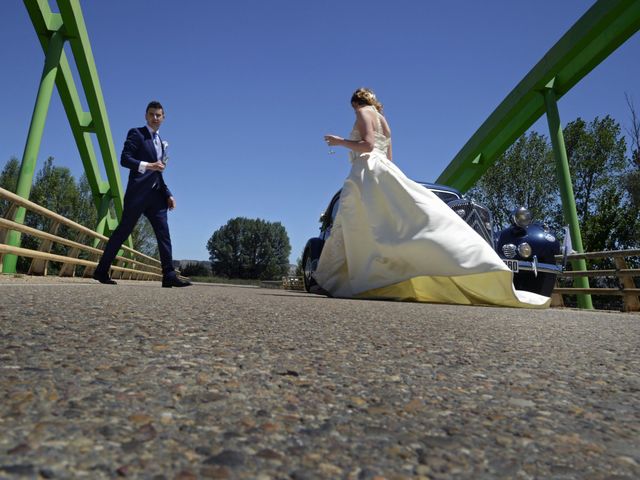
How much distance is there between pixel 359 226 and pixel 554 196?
24530 mm

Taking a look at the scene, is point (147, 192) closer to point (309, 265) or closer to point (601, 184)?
point (309, 265)

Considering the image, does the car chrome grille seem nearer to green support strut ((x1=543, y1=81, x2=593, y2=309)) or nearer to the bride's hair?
the bride's hair

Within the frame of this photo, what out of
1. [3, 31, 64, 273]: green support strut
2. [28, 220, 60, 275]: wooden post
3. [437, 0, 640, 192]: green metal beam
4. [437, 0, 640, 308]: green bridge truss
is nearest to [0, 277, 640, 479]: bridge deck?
[28, 220, 60, 275]: wooden post

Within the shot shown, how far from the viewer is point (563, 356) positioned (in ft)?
6.60

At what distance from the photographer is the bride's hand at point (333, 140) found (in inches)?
218

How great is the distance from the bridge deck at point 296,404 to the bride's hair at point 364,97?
13.8ft

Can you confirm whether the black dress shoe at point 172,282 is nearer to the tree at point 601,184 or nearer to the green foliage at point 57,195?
the tree at point 601,184

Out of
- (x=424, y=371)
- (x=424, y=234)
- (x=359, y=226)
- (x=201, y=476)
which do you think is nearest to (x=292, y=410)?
(x=201, y=476)

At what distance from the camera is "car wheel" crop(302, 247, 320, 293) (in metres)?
7.50

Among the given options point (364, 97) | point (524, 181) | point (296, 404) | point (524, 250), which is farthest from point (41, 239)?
point (524, 181)

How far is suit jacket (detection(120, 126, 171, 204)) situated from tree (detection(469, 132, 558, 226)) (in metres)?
24.9

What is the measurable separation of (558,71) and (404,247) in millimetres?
11823

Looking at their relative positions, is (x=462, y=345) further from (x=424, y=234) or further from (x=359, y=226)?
(x=359, y=226)

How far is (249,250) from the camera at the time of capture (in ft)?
250
